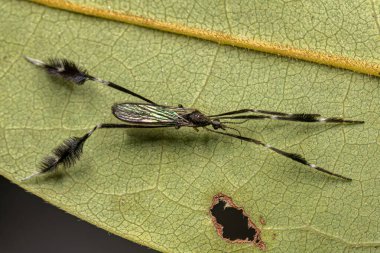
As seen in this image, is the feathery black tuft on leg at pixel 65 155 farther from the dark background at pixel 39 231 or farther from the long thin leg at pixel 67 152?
the dark background at pixel 39 231

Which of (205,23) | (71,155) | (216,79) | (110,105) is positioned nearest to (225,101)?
(216,79)

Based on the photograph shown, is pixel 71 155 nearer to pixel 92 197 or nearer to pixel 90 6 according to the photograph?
pixel 92 197

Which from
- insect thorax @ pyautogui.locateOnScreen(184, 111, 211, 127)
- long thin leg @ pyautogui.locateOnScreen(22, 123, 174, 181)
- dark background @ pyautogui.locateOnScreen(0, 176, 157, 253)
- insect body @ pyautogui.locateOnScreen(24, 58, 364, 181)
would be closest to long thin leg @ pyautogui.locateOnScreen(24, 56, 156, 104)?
insect body @ pyautogui.locateOnScreen(24, 58, 364, 181)

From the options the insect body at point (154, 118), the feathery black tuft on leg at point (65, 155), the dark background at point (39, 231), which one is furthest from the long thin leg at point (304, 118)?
the dark background at point (39, 231)

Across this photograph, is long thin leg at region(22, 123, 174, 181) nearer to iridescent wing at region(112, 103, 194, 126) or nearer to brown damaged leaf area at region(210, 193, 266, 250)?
iridescent wing at region(112, 103, 194, 126)

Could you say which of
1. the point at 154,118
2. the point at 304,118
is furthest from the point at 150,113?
the point at 304,118
